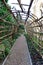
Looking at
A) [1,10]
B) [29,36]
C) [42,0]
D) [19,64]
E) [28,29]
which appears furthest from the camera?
[42,0]

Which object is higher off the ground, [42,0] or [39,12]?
[42,0]

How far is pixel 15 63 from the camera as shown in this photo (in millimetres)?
324

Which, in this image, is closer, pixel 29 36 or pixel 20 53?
pixel 20 53

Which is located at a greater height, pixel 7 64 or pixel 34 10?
pixel 7 64

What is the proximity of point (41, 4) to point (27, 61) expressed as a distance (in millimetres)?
6642

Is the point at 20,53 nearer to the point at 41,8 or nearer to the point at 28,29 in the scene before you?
the point at 28,29

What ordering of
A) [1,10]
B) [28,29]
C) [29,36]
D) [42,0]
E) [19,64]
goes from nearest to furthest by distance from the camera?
[19,64] → [29,36] → [28,29] → [1,10] → [42,0]

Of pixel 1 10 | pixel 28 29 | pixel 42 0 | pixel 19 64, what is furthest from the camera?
pixel 42 0

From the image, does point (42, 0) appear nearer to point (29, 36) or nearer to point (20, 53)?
point (29, 36)

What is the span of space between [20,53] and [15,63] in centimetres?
6

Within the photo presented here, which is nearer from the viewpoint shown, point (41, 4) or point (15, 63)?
point (15, 63)

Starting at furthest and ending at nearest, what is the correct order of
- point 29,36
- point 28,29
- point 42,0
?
1. point 42,0
2. point 28,29
3. point 29,36

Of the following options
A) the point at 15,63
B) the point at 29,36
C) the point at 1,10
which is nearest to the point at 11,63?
the point at 15,63

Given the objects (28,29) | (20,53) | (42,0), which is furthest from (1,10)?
(42,0)
